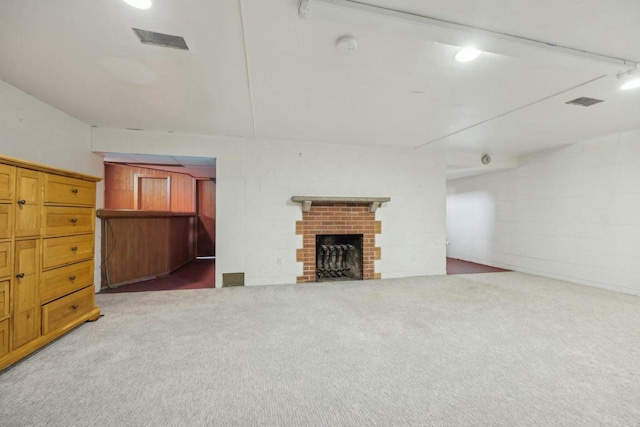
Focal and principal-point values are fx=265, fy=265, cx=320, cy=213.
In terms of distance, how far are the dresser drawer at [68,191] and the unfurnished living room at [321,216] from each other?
18mm

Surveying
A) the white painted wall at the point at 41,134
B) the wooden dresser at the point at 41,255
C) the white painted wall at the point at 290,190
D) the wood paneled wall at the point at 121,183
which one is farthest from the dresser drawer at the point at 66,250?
the wood paneled wall at the point at 121,183

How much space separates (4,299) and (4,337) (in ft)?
0.79

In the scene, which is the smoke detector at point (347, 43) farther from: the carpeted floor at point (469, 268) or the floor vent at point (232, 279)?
the carpeted floor at point (469, 268)

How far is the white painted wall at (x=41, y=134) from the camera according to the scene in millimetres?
2408

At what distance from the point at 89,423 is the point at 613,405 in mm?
2688

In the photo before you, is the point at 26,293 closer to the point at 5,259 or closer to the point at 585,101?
the point at 5,259

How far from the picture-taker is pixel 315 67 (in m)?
2.09

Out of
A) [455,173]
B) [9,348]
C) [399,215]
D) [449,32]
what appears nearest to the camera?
[449,32]

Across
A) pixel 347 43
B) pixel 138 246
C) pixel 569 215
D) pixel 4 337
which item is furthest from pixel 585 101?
pixel 138 246

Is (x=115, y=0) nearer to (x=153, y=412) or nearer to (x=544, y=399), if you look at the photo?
(x=153, y=412)

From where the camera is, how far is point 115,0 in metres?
1.44

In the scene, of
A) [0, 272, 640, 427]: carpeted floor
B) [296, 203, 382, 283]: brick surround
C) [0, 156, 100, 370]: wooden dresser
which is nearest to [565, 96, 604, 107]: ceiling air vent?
[0, 272, 640, 427]: carpeted floor

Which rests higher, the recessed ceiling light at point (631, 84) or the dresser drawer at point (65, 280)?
the recessed ceiling light at point (631, 84)

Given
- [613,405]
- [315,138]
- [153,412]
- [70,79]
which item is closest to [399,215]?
[315,138]
